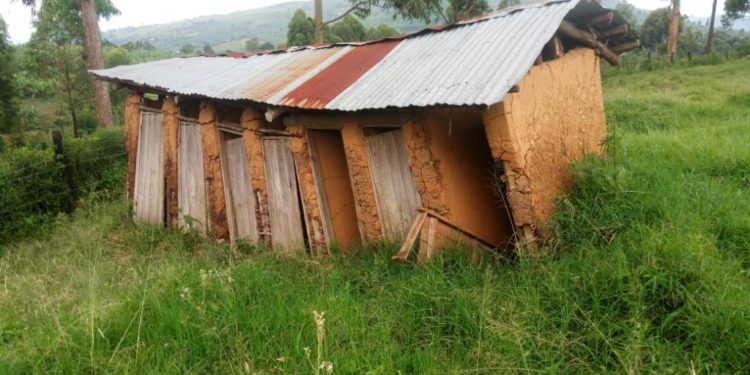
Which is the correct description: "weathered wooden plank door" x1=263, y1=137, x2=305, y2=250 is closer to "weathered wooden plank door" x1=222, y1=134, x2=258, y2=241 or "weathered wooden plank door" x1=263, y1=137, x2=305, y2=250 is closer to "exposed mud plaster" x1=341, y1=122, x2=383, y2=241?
"weathered wooden plank door" x1=222, y1=134, x2=258, y2=241

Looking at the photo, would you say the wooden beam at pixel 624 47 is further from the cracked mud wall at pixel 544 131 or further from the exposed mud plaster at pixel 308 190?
the exposed mud plaster at pixel 308 190

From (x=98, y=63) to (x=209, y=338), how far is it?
12962mm

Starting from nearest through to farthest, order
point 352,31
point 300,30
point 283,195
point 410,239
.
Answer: point 410,239
point 283,195
point 300,30
point 352,31

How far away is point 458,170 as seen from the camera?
16.1 feet

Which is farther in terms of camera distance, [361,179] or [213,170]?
[213,170]

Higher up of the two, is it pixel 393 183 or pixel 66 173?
pixel 393 183

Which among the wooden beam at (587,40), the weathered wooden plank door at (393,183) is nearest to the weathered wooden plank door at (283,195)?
the weathered wooden plank door at (393,183)

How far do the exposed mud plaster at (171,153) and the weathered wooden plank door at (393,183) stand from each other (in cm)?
376

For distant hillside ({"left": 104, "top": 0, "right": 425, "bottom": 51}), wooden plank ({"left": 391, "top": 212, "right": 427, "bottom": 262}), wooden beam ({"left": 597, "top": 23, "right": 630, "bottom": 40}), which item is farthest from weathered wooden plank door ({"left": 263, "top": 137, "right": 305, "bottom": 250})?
distant hillside ({"left": 104, "top": 0, "right": 425, "bottom": 51})

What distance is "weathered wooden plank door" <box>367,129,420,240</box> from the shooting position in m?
5.00

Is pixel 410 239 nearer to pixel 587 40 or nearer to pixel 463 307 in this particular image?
pixel 463 307

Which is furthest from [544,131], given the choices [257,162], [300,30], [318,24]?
[300,30]

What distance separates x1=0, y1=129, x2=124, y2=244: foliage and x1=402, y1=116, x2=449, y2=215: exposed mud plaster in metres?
6.05

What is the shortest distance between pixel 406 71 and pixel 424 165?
0.96m
